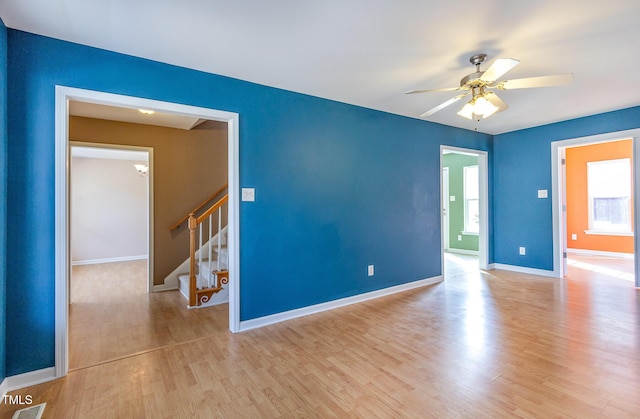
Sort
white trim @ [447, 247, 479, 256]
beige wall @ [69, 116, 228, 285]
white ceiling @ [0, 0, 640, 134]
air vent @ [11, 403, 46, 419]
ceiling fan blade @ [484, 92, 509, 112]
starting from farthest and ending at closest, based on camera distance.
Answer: white trim @ [447, 247, 479, 256], beige wall @ [69, 116, 228, 285], ceiling fan blade @ [484, 92, 509, 112], white ceiling @ [0, 0, 640, 134], air vent @ [11, 403, 46, 419]

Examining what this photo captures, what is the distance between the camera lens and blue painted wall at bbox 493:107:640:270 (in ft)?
15.2

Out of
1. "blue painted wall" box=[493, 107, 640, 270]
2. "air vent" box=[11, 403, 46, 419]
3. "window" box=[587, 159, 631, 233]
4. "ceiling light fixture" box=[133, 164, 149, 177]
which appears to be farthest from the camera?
"ceiling light fixture" box=[133, 164, 149, 177]

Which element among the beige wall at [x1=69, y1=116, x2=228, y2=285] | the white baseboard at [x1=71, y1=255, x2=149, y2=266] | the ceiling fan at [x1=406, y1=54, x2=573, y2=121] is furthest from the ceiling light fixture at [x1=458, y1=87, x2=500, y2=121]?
the white baseboard at [x1=71, y1=255, x2=149, y2=266]

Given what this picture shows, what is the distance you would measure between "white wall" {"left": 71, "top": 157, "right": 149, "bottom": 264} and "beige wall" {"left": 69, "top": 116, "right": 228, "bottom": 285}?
3.29 metres

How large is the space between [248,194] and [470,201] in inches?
238

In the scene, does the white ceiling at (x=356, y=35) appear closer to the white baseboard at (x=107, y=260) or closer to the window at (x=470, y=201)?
the window at (x=470, y=201)

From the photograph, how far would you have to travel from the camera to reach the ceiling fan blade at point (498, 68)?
1907 mm

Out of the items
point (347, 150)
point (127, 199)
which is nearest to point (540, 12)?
point (347, 150)

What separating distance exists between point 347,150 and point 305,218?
39.8 inches

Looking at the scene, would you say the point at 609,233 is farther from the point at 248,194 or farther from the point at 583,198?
the point at 248,194

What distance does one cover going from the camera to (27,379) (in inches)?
78.0

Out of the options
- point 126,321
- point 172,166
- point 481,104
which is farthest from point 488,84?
point 172,166

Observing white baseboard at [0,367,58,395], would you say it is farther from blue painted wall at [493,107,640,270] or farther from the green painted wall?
the green painted wall

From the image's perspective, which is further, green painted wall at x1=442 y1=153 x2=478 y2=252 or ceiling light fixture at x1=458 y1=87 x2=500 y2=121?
green painted wall at x1=442 y1=153 x2=478 y2=252
